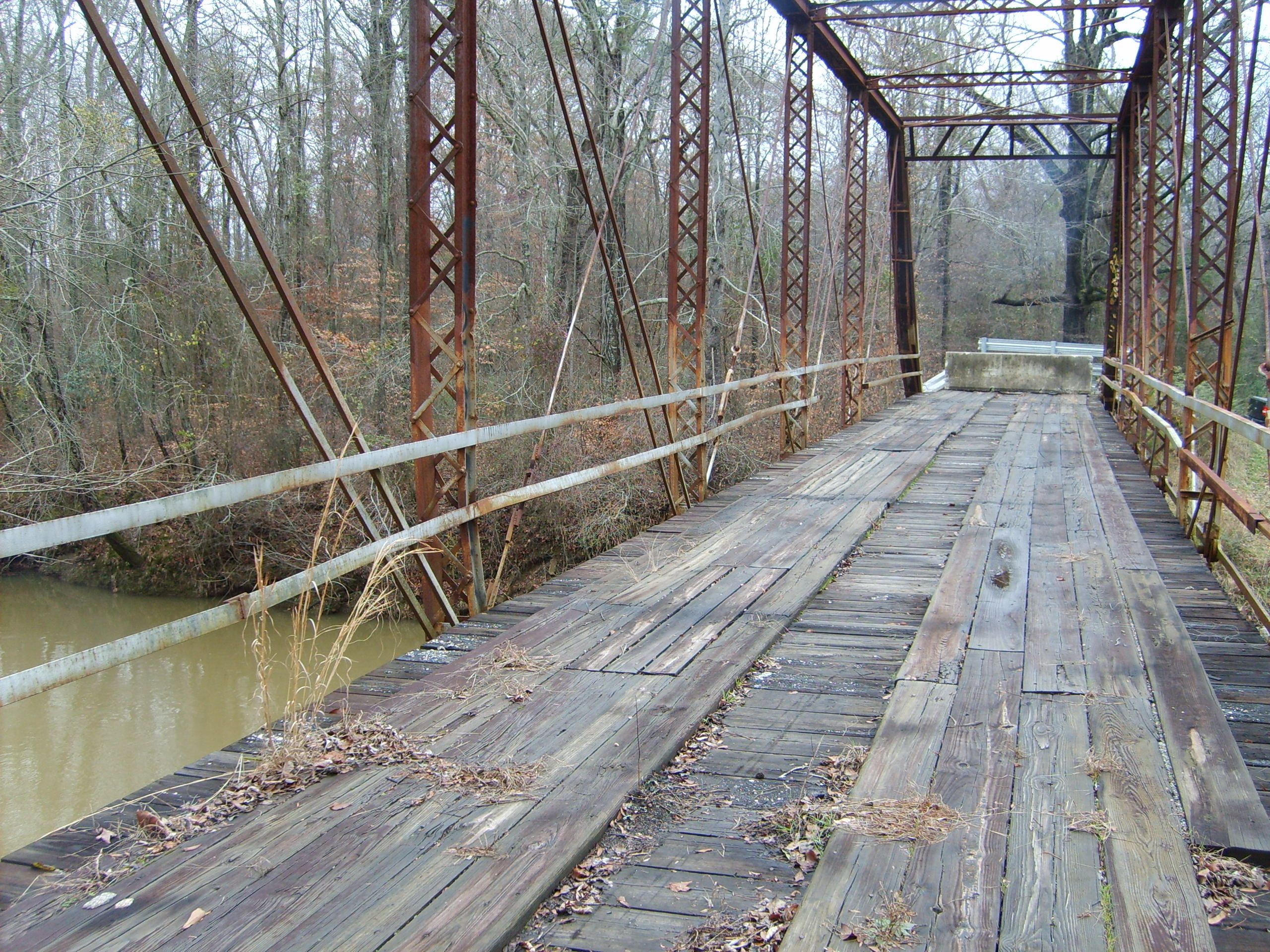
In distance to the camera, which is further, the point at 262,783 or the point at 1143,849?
the point at 262,783

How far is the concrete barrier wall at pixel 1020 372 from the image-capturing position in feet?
71.4

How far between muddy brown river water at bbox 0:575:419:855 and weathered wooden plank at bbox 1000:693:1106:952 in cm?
682

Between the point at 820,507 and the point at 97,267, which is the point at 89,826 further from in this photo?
the point at 97,267

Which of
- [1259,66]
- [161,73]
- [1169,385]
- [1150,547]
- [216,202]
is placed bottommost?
[1150,547]

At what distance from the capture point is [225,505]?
4480mm

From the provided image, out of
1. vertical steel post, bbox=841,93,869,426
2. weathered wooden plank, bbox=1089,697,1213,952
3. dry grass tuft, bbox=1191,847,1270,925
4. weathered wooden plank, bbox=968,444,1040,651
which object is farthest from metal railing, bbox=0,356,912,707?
vertical steel post, bbox=841,93,869,426

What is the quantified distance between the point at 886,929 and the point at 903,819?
0.59 meters

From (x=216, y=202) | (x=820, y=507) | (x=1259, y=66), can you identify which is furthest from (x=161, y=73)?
(x=1259, y=66)

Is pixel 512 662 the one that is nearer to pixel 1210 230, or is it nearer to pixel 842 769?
pixel 842 769

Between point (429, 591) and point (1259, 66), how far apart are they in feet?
80.8

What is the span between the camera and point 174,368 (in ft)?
52.8

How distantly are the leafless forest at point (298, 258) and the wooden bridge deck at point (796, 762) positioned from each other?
22.1 ft

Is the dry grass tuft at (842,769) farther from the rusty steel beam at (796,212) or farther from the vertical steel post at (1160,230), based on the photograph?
the rusty steel beam at (796,212)

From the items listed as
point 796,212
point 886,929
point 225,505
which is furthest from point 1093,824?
point 796,212
